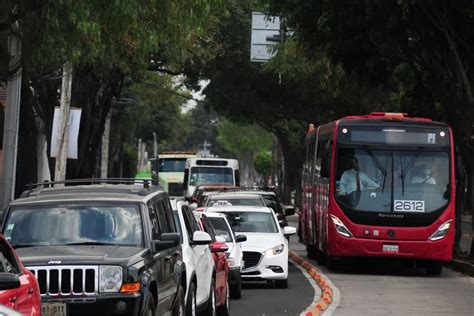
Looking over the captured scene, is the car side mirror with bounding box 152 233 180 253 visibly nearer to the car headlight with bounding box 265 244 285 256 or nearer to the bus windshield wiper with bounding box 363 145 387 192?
the car headlight with bounding box 265 244 285 256

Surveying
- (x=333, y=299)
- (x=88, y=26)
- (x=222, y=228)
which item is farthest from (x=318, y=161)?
(x=88, y=26)

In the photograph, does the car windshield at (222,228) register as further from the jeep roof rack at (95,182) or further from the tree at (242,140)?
the tree at (242,140)

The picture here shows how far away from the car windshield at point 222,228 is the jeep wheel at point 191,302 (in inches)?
196

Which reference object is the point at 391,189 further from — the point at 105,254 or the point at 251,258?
the point at 105,254

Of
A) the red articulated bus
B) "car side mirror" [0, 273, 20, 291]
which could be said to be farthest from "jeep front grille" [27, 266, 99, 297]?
the red articulated bus

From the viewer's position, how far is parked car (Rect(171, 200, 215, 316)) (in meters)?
13.0

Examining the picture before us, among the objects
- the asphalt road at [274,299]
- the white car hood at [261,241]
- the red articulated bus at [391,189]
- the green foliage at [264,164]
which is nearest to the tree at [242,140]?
the green foliage at [264,164]

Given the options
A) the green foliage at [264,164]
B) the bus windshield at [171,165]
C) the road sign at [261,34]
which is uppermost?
the road sign at [261,34]

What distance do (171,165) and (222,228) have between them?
40.5 m

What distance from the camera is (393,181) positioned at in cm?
2344

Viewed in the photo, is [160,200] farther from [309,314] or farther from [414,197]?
[414,197]

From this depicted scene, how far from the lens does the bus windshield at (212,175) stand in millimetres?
47094

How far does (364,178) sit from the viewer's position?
77.5 feet

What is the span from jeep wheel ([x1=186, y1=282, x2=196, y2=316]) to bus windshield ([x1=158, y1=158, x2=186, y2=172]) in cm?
4570
